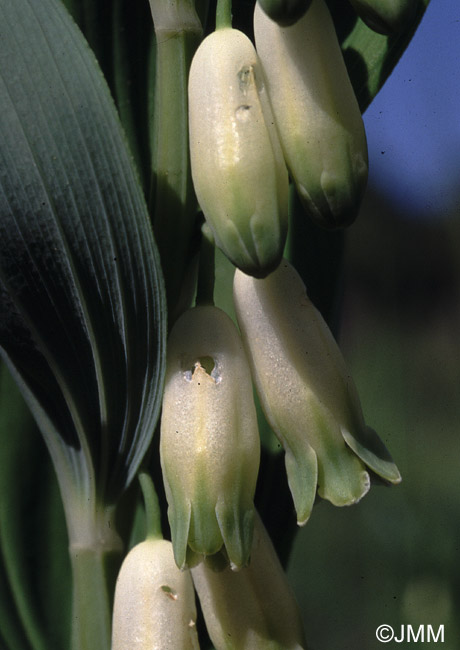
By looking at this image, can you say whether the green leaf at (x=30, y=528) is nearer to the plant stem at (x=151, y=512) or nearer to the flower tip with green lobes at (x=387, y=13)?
the plant stem at (x=151, y=512)

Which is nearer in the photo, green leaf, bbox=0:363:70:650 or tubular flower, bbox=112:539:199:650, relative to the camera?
tubular flower, bbox=112:539:199:650

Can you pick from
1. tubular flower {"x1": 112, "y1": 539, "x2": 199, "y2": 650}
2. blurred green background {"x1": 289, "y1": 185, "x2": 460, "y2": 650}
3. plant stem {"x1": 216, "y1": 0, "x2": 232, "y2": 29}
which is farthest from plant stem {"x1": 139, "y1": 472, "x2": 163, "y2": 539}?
blurred green background {"x1": 289, "y1": 185, "x2": 460, "y2": 650}

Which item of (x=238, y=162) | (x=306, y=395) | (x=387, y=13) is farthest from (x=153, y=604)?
(x=387, y=13)

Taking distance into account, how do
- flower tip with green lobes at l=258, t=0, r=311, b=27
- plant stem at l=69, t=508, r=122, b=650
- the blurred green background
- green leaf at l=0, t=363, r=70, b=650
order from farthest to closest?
the blurred green background
green leaf at l=0, t=363, r=70, b=650
plant stem at l=69, t=508, r=122, b=650
flower tip with green lobes at l=258, t=0, r=311, b=27

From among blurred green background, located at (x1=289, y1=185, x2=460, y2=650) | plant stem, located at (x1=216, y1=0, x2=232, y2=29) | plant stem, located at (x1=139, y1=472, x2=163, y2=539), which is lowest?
blurred green background, located at (x1=289, y1=185, x2=460, y2=650)

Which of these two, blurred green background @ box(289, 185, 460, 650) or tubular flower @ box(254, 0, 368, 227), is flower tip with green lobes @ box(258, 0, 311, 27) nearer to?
tubular flower @ box(254, 0, 368, 227)

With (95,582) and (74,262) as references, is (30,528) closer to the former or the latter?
(95,582)

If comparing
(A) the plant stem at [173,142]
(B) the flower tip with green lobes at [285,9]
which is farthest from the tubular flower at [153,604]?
(B) the flower tip with green lobes at [285,9]
